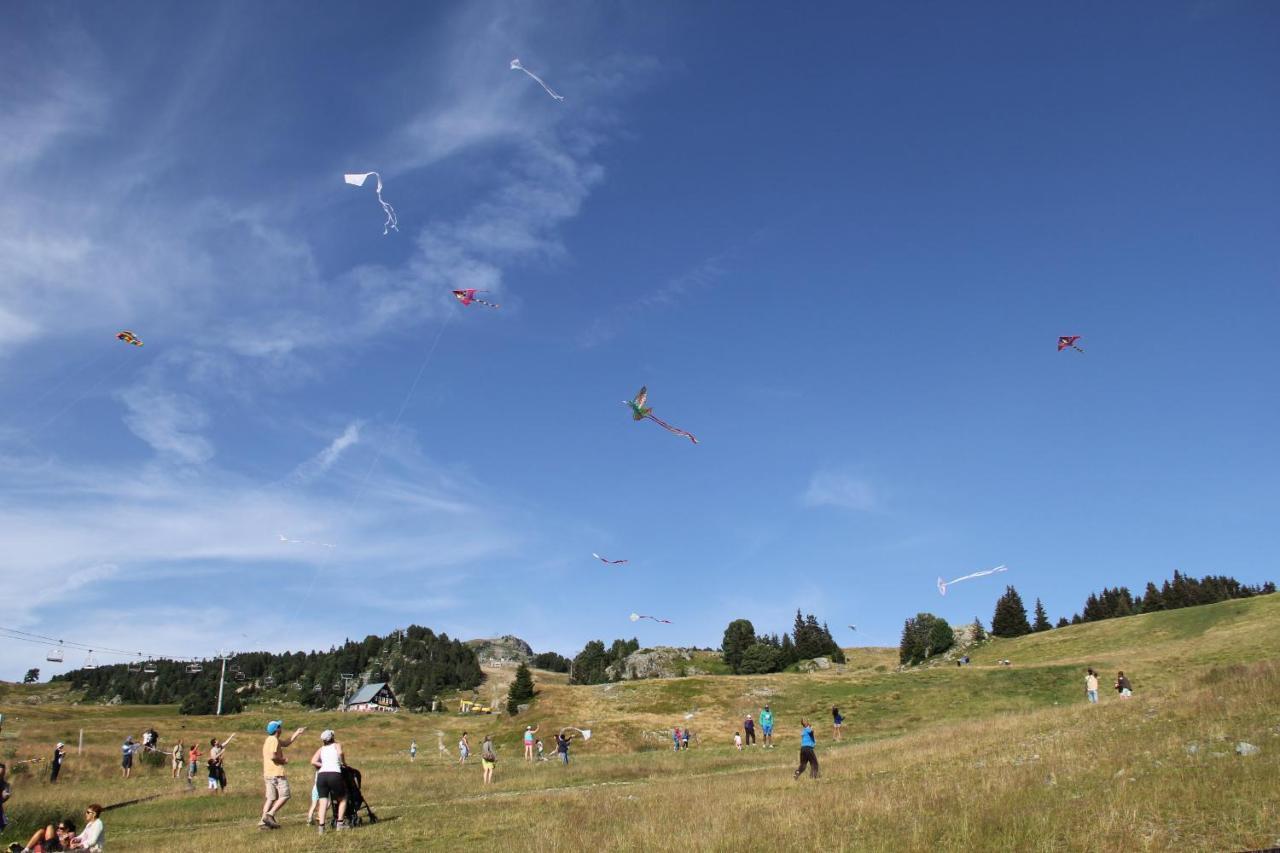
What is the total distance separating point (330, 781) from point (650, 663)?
532ft

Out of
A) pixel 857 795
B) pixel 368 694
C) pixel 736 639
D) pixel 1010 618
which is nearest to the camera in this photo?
pixel 857 795

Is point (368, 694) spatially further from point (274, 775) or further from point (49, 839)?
point (274, 775)

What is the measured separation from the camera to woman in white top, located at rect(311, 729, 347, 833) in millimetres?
15250

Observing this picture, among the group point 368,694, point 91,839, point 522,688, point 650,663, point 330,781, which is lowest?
point 368,694

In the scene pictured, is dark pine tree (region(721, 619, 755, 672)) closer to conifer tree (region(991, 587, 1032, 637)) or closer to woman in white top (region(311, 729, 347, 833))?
conifer tree (region(991, 587, 1032, 637))

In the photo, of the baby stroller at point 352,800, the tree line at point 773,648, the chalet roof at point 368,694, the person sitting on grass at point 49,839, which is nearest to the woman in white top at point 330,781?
the baby stroller at point 352,800

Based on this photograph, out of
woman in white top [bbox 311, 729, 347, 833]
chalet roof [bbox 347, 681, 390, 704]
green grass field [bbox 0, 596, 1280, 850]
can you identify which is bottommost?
chalet roof [bbox 347, 681, 390, 704]

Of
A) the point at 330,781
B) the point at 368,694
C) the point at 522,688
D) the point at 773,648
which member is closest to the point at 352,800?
the point at 330,781

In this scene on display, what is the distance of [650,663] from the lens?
171 metres

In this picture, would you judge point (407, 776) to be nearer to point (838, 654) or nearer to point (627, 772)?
point (627, 772)

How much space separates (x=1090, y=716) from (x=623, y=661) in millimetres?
165039

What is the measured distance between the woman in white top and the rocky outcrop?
147726 mm

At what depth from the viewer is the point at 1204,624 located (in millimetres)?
76812

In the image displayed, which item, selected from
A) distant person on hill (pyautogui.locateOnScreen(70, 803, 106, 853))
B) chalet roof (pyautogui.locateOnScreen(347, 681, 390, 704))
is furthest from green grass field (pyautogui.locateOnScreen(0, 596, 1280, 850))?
chalet roof (pyautogui.locateOnScreen(347, 681, 390, 704))
